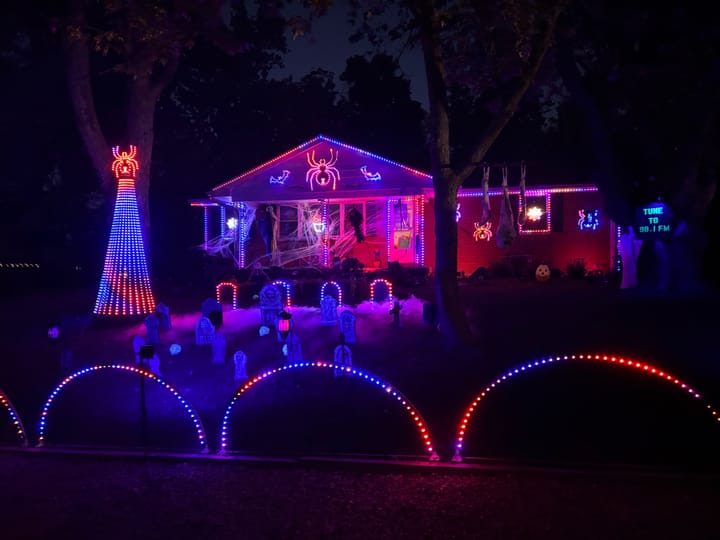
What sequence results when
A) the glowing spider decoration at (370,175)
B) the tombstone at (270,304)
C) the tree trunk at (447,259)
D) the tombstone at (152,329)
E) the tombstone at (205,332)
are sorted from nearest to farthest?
the tree trunk at (447,259) → the tombstone at (205,332) → the tombstone at (152,329) → the tombstone at (270,304) → the glowing spider decoration at (370,175)

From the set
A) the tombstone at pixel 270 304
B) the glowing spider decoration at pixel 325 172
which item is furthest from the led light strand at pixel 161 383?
the glowing spider decoration at pixel 325 172

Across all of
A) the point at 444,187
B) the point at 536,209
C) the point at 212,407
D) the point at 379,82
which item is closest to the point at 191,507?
the point at 212,407

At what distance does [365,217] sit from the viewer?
19.1 meters

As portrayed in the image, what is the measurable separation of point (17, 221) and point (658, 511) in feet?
84.8

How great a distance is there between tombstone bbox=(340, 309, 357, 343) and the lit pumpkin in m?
10.5

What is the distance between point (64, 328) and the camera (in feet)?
37.7

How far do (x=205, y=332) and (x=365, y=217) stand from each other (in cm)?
1004

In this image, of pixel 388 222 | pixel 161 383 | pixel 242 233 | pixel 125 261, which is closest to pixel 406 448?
pixel 161 383

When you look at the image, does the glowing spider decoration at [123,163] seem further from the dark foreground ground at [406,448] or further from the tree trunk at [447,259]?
the tree trunk at [447,259]

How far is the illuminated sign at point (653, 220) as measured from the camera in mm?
14258

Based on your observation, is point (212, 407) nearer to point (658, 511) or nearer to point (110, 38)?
point (658, 511)

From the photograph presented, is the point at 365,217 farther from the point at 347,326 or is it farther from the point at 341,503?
the point at 341,503

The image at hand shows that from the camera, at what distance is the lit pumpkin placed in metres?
18.4

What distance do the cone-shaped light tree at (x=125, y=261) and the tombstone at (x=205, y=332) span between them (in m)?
2.90
